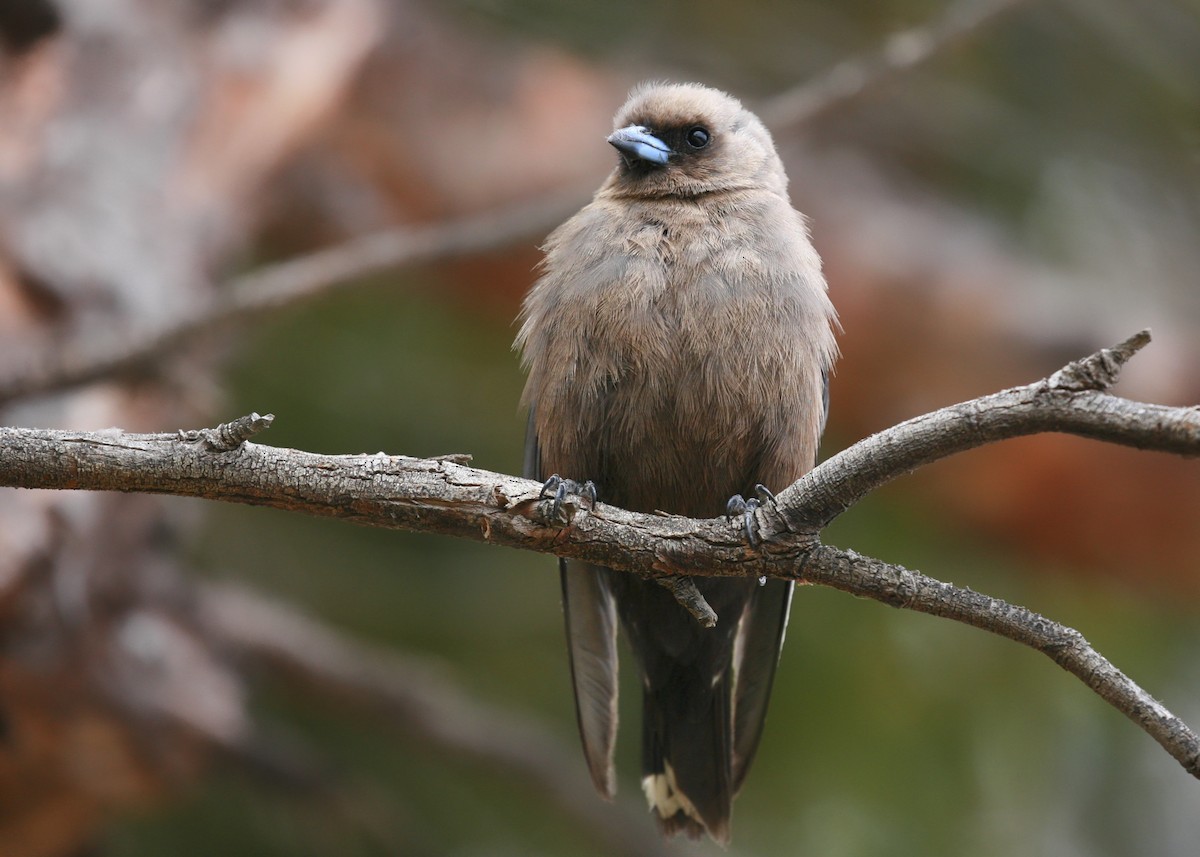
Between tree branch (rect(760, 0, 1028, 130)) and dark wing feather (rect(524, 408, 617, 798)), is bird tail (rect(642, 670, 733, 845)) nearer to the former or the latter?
dark wing feather (rect(524, 408, 617, 798))

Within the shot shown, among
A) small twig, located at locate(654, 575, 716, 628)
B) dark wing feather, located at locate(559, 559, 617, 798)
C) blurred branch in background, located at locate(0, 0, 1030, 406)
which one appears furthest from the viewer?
blurred branch in background, located at locate(0, 0, 1030, 406)

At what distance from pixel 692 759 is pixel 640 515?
1661mm

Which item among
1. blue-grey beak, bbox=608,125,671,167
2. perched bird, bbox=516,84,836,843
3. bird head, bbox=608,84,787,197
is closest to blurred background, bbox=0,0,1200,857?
bird head, bbox=608,84,787,197

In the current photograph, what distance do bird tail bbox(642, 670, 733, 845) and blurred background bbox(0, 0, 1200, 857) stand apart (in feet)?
4.74

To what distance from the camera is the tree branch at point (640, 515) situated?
2.49 meters

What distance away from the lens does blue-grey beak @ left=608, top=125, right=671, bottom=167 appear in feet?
14.5

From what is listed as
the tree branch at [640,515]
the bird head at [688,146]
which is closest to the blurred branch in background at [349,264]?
the bird head at [688,146]

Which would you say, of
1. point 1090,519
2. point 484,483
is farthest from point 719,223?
point 1090,519

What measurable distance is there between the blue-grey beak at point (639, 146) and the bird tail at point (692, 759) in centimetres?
180

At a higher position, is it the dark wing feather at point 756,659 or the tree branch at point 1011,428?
the tree branch at point 1011,428

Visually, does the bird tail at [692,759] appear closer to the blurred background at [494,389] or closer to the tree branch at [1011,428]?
the blurred background at [494,389]

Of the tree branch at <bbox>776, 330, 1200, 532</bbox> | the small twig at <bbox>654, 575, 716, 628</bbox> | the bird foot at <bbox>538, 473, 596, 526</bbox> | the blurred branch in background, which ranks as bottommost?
the small twig at <bbox>654, 575, 716, 628</bbox>

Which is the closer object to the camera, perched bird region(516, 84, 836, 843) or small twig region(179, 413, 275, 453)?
small twig region(179, 413, 275, 453)

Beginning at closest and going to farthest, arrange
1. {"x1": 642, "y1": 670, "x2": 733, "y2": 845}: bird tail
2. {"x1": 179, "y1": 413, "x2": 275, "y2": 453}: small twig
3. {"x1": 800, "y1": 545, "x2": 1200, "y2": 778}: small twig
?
{"x1": 800, "y1": 545, "x2": 1200, "y2": 778}: small twig → {"x1": 179, "y1": 413, "x2": 275, "y2": 453}: small twig → {"x1": 642, "y1": 670, "x2": 733, "y2": 845}: bird tail
